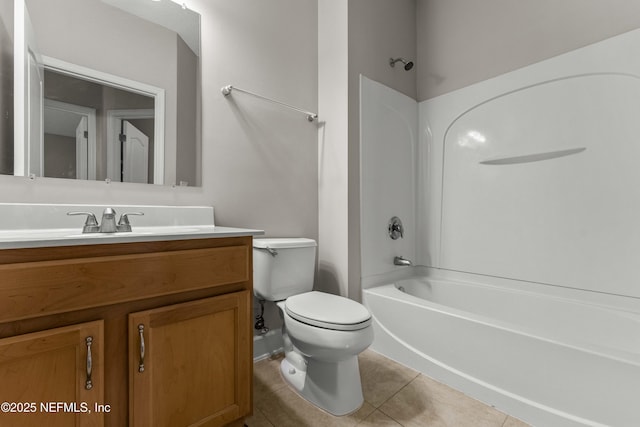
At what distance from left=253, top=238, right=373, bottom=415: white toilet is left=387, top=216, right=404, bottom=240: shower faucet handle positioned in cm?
75

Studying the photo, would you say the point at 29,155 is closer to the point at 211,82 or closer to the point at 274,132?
the point at 211,82

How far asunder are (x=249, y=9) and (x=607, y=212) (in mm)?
2265

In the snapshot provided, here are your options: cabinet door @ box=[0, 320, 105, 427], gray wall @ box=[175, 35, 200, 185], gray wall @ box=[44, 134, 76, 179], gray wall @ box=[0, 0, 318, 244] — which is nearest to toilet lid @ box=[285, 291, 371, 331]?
gray wall @ box=[0, 0, 318, 244]

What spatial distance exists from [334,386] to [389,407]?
27 cm

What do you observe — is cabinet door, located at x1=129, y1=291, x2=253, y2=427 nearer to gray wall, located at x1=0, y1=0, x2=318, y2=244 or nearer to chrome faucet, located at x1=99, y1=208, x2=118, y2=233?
chrome faucet, located at x1=99, y1=208, x2=118, y2=233

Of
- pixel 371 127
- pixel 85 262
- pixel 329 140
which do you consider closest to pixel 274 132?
pixel 329 140

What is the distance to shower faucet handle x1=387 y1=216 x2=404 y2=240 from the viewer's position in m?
2.08

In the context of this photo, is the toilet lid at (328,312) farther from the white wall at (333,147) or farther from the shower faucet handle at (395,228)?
the shower faucet handle at (395,228)

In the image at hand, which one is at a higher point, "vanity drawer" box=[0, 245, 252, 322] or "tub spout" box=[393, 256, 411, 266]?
"vanity drawer" box=[0, 245, 252, 322]

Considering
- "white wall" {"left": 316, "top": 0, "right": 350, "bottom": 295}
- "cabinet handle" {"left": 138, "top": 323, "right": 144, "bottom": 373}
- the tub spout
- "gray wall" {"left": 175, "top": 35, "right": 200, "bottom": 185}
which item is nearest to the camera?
"cabinet handle" {"left": 138, "top": 323, "right": 144, "bottom": 373}

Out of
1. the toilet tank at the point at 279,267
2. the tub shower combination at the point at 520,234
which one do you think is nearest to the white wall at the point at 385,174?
the tub shower combination at the point at 520,234

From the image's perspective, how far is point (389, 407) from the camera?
1.29 metres

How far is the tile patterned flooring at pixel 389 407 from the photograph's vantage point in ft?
3.92

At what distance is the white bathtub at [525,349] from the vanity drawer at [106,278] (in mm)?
1079
